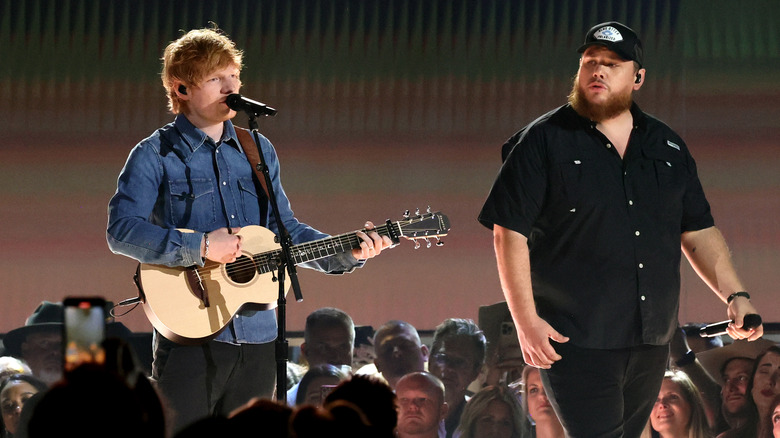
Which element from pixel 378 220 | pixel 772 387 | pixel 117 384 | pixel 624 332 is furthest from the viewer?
pixel 378 220

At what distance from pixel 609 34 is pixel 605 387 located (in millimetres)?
1137

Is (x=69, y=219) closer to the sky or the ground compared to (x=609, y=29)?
closer to the ground

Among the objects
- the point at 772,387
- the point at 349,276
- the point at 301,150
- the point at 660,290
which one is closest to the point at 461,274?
the point at 349,276

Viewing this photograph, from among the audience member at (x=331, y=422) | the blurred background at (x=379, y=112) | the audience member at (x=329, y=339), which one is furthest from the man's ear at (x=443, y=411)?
the audience member at (x=331, y=422)

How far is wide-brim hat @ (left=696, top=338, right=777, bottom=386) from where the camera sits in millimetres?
5551

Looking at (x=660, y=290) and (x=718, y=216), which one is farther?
(x=718, y=216)

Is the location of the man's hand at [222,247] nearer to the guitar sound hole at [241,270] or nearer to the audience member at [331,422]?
the guitar sound hole at [241,270]

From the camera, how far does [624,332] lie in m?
3.19

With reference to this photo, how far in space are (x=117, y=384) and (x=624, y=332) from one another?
96.8 inches

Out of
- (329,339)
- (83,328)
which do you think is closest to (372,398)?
(83,328)

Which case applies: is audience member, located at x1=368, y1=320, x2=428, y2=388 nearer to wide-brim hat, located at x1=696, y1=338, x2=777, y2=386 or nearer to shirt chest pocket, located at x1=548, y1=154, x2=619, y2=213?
wide-brim hat, located at x1=696, y1=338, x2=777, y2=386

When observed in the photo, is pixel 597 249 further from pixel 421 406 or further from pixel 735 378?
pixel 735 378

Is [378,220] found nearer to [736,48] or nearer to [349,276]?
[349,276]

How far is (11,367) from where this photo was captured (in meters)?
5.75
